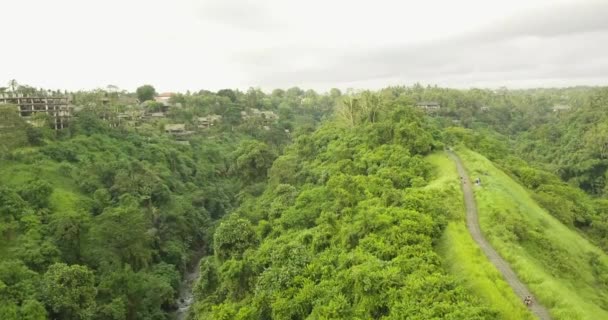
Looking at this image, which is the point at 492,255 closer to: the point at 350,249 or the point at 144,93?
the point at 350,249

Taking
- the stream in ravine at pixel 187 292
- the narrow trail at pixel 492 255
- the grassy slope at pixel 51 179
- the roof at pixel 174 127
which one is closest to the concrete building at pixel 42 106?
the grassy slope at pixel 51 179

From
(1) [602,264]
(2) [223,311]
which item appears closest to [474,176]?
(1) [602,264]

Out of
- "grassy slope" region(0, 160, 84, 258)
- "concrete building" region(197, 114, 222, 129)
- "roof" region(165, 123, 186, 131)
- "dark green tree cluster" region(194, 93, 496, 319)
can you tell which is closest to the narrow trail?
"dark green tree cluster" region(194, 93, 496, 319)

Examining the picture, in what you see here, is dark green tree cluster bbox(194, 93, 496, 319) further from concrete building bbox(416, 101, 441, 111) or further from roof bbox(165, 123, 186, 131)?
concrete building bbox(416, 101, 441, 111)

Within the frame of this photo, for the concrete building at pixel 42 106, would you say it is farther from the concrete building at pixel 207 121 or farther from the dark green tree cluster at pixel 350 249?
the dark green tree cluster at pixel 350 249

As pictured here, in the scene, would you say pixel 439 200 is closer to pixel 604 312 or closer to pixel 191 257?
pixel 604 312

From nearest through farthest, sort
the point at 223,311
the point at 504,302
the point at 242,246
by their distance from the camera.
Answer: the point at 504,302 < the point at 223,311 < the point at 242,246
